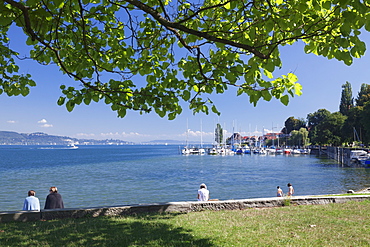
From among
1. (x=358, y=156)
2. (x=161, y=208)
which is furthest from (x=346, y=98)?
(x=161, y=208)

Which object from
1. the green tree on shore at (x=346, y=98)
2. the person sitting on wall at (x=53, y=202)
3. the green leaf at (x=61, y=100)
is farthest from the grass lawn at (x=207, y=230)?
the green tree on shore at (x=346, y=98)

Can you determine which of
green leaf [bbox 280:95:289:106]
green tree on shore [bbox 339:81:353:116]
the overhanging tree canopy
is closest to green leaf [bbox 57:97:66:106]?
the overhanging tree canopy

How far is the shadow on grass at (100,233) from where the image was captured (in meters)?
6.44

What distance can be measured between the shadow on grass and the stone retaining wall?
46 centimetres

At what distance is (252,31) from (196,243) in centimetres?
423

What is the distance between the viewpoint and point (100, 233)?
718 centimetres

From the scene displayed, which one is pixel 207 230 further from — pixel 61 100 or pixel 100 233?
pixel 61 100

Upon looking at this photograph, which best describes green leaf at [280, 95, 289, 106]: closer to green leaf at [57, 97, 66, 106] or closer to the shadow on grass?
the shadow on grass

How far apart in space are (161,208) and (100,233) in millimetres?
3029

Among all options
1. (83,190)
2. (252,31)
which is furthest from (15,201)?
(252,31)

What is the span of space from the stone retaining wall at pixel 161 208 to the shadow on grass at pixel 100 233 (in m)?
0.46

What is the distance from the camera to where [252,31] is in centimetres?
504

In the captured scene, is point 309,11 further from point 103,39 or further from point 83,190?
point 83,190

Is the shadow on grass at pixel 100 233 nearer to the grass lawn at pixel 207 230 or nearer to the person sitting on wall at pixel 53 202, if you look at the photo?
the grass lawn at pixel 207 230
